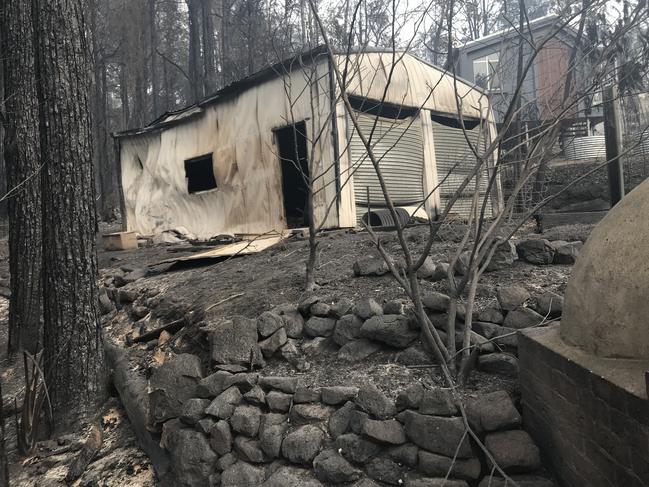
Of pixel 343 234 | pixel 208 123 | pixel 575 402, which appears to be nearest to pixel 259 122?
pixel 208 123

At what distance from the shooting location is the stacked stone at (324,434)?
246 cm

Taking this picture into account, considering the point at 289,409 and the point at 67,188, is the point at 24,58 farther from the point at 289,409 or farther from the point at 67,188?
the point at 289,409

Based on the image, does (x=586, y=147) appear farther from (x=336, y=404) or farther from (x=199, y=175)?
(x=336, y=404)

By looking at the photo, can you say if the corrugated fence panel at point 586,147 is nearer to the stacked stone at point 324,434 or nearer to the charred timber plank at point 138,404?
the stacked stone at point 324,434

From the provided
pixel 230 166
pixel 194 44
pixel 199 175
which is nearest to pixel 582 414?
pixel 230 166

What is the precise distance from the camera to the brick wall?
1760 mm

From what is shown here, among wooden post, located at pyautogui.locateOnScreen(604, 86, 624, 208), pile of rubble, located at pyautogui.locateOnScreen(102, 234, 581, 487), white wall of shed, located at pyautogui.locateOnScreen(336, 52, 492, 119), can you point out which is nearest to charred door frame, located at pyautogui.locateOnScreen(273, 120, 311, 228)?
white wall of shed, located at pyautogui.locateOnScreen(336, 52, 492, 119)

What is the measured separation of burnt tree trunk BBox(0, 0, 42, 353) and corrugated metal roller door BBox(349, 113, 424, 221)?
4.79m

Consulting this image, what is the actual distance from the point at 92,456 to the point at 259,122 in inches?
269

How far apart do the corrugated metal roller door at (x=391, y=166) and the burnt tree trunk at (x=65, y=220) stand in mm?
4934

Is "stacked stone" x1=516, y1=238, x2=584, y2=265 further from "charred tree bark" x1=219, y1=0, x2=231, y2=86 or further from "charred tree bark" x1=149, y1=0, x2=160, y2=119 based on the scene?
Result: "charred tree bark" x1=149, y1=0, x2=160, y2=119

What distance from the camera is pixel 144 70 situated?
72.3ft

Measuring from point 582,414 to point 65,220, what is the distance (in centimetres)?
390

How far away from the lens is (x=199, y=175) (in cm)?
1159
